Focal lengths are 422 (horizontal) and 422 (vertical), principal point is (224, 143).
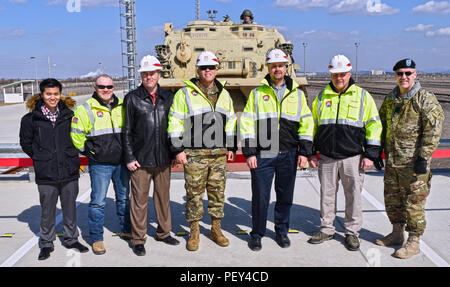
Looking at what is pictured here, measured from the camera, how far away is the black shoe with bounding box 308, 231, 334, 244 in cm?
458

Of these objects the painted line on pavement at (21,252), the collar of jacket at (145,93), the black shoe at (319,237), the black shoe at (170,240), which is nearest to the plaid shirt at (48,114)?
the collar of jacket at (145,93)

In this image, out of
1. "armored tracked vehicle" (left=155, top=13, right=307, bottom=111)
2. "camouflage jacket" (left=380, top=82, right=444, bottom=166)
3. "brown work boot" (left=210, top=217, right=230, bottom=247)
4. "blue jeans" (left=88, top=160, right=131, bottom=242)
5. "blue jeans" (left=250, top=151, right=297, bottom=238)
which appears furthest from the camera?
"armored tracked vehicle" (left=155, top=13, right=307, bottom=111)

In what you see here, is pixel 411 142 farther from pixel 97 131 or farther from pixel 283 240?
pixel 97 131

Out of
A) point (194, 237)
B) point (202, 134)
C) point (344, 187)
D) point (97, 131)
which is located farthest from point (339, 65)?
point (97, 131)

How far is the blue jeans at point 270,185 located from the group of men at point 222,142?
0.01 metres

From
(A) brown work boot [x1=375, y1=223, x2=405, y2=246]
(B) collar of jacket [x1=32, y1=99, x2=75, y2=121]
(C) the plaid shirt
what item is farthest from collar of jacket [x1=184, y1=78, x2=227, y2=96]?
(A) brown work boot [x1=375, y1=223, x2=405, y2=246]

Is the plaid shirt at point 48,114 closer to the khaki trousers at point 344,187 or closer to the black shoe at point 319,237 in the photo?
the khaki trousers at point 344,187

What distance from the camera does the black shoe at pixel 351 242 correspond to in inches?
173

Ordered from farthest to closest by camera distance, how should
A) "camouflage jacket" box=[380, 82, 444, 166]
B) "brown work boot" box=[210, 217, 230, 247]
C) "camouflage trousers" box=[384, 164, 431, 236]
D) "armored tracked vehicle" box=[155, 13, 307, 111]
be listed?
"armored tracked vehicle" box=[155, 13, 307, 111]
"brown work boot" box=[210, 217, 230, 247]
"camouflage trousers" box=[384, 164, 431, 236]
"camouflage jacket" box=[380, 82, 444, 166]

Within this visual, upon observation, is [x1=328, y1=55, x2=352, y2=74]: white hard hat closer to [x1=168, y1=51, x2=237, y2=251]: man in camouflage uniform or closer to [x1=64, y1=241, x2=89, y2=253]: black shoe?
[x1=168, y1=51, x2=237, y2=251]: man in camouflage uniform

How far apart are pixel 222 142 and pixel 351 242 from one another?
1713 mm

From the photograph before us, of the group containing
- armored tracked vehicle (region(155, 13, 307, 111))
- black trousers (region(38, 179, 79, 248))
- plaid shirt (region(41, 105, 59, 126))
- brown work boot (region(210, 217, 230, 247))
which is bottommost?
brown work boot (region(210, 217, 230, 247))

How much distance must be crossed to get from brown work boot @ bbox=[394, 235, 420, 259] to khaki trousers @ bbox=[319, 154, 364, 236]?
0.47 m

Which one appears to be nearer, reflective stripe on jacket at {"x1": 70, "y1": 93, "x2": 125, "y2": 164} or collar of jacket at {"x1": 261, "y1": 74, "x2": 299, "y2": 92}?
reflective stripe on jacket at {"x1": 70, "y1": 93, "x2": 125, "y2": 164}
